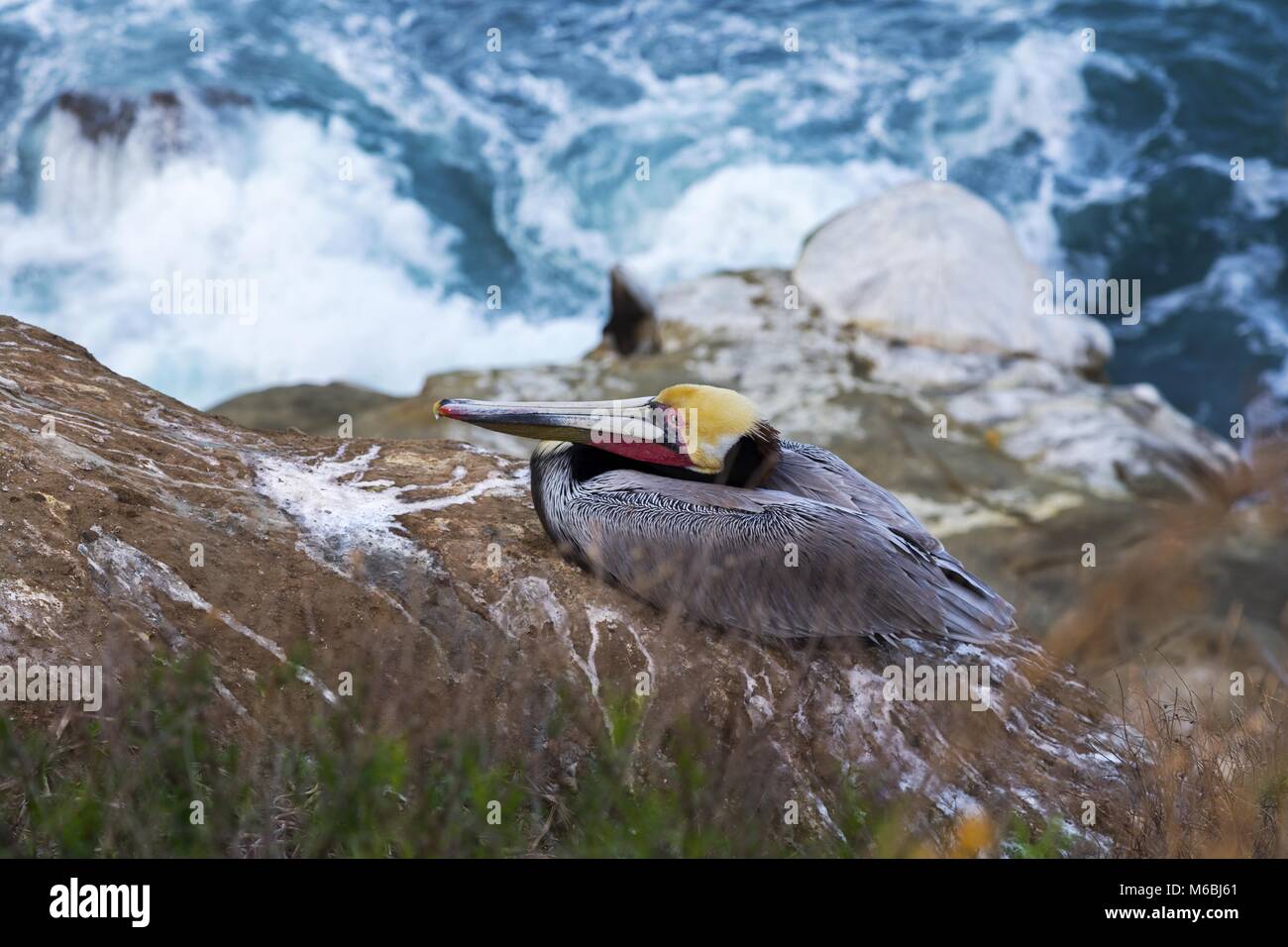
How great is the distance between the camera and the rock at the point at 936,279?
577 inches

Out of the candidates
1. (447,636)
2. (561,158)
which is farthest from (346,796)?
(561,158)

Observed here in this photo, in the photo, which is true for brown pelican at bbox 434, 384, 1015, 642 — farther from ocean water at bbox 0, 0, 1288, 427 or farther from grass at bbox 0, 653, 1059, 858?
ocean water at bbox 0, 0, 1288, 427

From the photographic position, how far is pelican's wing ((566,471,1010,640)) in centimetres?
494

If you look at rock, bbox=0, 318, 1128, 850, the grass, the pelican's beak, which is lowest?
the grass

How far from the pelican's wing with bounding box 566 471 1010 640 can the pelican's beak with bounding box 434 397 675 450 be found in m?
0.42

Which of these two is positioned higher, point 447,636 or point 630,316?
point 630,316

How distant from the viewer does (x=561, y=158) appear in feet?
71.3

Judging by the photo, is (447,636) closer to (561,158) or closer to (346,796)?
(346,796)

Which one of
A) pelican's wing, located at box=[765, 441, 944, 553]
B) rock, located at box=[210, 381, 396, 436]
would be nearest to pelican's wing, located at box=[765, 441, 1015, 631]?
pelican's wing, located at box=[765, 441, 944, 553]

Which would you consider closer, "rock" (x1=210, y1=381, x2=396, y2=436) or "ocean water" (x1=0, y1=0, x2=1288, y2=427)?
"rock" (x1=210, y1=381, x2=396, y2=436)

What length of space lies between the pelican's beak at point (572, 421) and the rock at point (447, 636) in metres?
0.42

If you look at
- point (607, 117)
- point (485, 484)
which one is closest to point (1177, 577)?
point (485, 484)

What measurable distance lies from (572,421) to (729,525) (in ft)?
2.89

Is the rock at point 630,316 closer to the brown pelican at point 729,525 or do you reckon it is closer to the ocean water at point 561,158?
the ocean water at point 561,158
